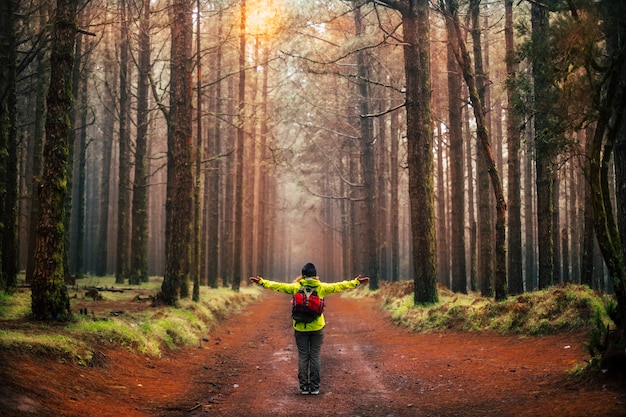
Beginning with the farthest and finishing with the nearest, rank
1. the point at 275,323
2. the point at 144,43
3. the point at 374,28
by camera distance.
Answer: the point at 374,28 → the point at 144,43 → the point at 275,323

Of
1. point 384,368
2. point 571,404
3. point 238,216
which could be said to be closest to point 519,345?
point 384,368

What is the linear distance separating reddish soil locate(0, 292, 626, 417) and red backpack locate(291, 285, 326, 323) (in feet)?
3.97

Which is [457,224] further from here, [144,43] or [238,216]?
[144,43]

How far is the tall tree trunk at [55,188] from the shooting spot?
9.57 meters

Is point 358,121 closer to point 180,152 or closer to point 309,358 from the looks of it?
point 180,152

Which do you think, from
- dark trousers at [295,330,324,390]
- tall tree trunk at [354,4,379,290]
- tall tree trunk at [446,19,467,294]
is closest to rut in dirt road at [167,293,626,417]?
dark trousers at [295,330,324,390]

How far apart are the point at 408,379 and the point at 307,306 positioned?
8.07 feet

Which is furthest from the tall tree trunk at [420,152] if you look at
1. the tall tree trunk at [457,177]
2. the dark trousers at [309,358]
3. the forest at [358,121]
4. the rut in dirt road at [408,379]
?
the dark trousers at [309,358]

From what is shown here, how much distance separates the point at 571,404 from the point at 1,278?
12.9 meters

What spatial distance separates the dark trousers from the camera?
8.21m

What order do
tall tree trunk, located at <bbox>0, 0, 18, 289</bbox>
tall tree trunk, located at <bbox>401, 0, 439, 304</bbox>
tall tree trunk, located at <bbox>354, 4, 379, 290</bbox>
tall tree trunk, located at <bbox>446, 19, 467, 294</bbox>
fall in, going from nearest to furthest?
tall tree trunk, located at <bbox>0, 0, 18, 289</bbox> < tall tree trunk, located at <bbox>401, 0, 439, 304</bbox> < tall tree trunk, located at <bbox>446, 19, 467, 294</bbox> < tall tree trunk, located at <bbox>354, 4, 379, 290</bbox>

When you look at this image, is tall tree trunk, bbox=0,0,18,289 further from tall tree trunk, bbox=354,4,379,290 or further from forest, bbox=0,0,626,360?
tall tree trunk, bbox=354,4,379,290

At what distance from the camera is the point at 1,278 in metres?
12.9

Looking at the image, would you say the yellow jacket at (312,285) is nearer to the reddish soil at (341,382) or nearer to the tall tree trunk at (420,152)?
the reddish soil at (341,382)
